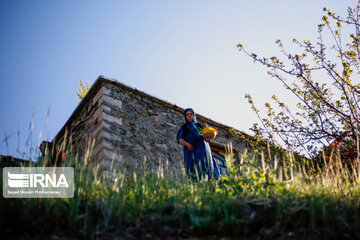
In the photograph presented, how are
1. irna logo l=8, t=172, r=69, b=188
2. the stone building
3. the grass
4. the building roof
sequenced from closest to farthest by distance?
the grass
irna logo l=8, t=172, r=69, b=188
the stone building
the building roof

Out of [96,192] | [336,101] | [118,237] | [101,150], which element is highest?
[336,101]

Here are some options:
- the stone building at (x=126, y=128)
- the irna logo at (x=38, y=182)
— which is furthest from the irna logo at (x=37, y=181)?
the stone building at (x=126, y=128)

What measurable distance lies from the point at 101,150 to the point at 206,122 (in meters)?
3.29

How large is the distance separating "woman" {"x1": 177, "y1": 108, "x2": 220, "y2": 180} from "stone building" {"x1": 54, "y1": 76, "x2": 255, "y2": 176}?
0.81 meters

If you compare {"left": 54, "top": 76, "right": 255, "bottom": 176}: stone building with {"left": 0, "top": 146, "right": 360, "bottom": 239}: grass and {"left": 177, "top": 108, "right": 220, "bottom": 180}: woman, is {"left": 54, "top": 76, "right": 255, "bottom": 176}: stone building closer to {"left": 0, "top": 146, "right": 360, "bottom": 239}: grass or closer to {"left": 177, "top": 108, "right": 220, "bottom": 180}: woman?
{"left": 177, "top": 108, "right": 220, "bottom": 180}: woman

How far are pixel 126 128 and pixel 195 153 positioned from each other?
1892 millimetres

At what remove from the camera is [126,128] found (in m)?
6.80

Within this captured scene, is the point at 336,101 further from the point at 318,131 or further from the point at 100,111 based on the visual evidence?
the point at 100,111

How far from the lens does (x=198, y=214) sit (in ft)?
10.9

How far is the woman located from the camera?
5301 mm

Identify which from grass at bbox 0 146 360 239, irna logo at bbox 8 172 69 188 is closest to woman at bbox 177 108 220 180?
grass at bbox 0 146 360 239

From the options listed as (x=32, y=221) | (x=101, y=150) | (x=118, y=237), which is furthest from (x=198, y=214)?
(x=101, y=150)

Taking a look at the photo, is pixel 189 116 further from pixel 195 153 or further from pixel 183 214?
pixel 183 214

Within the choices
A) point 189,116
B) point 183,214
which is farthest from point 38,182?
point 189,116
